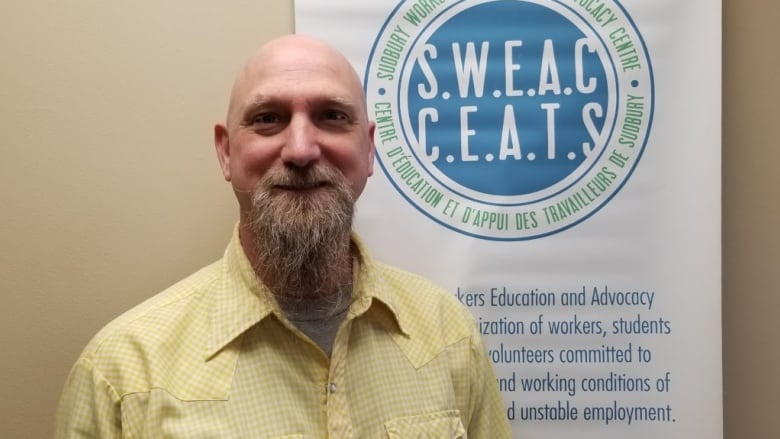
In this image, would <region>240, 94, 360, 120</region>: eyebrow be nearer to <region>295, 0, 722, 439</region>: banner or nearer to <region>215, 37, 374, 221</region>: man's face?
<region>215, 37, 374, 221</region>: man's face

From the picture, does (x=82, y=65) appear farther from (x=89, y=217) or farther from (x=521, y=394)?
(x=521, y=394)

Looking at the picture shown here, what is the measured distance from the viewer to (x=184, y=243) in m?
1.40

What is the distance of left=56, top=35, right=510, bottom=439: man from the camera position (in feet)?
3.22

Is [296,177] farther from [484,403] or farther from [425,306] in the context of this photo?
[484,403]

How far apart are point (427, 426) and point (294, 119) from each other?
500mm

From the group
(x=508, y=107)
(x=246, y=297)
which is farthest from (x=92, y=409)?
(x=508, y=107)

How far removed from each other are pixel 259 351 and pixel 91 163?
1.97ft

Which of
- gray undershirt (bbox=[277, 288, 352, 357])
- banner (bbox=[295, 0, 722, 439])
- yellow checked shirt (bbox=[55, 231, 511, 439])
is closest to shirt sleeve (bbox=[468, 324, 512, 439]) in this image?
yellow checked shirt (bbox=[55, 231, 511, 439])

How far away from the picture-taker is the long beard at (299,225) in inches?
40.7

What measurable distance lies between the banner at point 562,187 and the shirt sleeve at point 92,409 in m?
0.58

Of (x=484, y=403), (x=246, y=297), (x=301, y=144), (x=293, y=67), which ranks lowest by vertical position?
(x=484, y=403)

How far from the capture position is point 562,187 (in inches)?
55.1

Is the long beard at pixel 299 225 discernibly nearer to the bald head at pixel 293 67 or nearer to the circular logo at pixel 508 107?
the bald head at pixel 293 67

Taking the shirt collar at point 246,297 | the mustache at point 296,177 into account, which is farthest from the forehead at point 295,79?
the shirt collar at point 246,297
